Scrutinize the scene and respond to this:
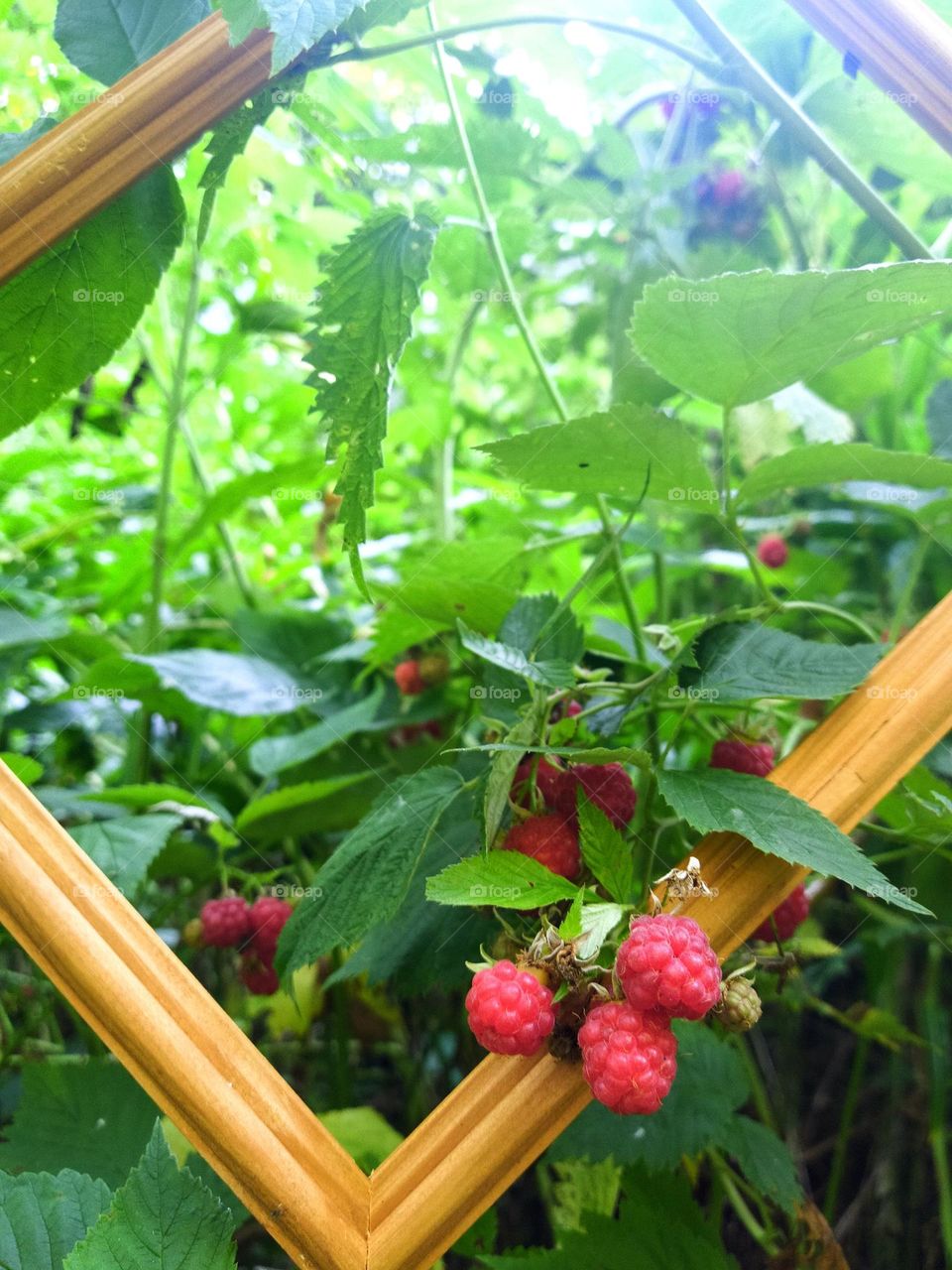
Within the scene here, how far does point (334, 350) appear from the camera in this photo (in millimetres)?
521

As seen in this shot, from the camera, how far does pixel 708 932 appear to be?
0.43 meters

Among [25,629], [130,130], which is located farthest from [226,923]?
[130,130]

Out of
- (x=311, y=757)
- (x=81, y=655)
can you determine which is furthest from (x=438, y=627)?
(x=81, y=655)

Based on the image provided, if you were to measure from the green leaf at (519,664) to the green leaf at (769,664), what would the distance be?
8 centimetres

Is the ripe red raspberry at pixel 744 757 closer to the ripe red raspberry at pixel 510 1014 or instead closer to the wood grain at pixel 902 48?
the ripe red raspberry at pixel 510 1014

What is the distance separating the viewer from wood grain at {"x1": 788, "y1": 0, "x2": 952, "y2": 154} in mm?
457

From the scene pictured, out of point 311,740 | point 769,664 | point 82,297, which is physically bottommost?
point 311,740

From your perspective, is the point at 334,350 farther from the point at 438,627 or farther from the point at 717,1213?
the point at 717,1213

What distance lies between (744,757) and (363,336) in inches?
12.9

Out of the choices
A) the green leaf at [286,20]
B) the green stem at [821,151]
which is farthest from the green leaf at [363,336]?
the green stem at [821,151]

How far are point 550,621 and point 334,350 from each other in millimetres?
188

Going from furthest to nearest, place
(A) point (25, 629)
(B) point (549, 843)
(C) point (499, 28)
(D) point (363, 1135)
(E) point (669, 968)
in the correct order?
(A) point (25, 629)
(D) point (363, 1135)
(C) point (499, 28)
(B) point (549, 843)
(E) point (669, 968)

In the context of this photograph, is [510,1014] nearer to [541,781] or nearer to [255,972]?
[541,781]

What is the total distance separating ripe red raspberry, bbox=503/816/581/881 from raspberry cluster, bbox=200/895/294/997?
0.83 feet
